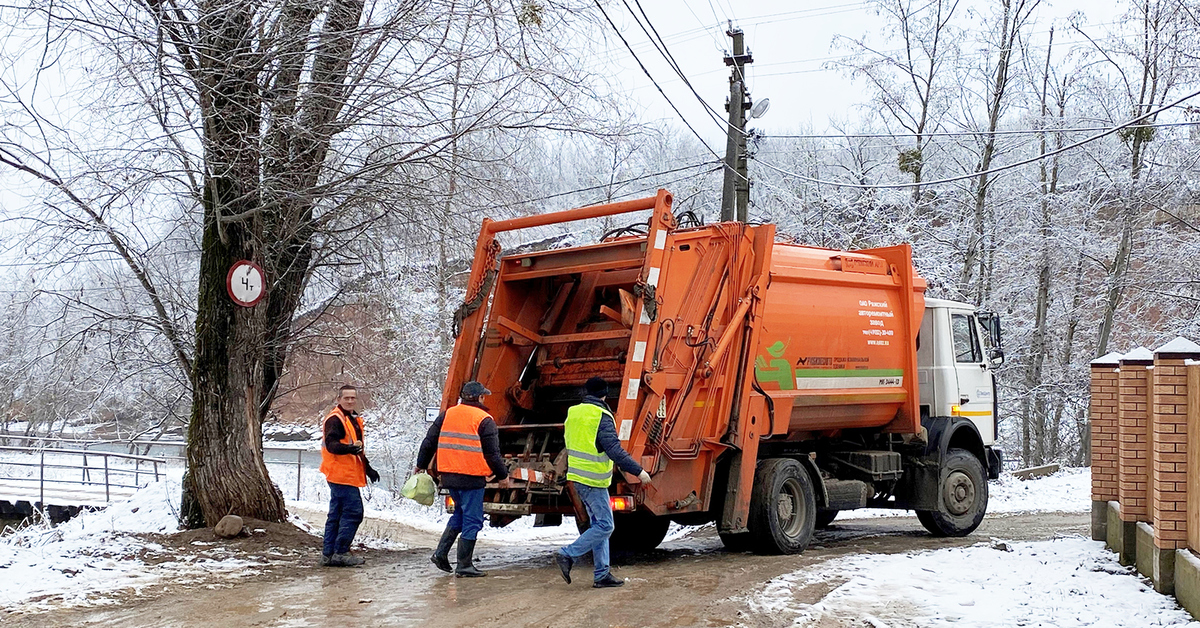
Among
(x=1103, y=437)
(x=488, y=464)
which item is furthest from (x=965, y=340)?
(x=488, y=464)

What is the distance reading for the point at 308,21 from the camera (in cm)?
907

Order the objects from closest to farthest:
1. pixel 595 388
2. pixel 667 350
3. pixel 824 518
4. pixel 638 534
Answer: pixel 595 388 < pixel 667 350 < pixel 638 534 < pixel 824 518

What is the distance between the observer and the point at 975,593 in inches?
287

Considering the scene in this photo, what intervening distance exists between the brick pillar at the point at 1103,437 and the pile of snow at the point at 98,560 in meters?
6.79

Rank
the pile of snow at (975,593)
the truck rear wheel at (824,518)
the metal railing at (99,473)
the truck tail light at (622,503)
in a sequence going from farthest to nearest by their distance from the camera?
the metal railing at (99,473), the truck rear wheel at (824,518), the truck tail light at (622,503), the pile of snow at (975,593)

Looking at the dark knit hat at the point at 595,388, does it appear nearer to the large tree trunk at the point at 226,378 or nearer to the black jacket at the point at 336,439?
the black jacket at the point at 336,439

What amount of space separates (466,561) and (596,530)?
1177 mm

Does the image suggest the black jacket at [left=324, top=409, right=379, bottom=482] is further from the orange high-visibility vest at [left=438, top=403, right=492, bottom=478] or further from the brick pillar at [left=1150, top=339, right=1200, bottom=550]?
the brick pillar at [left=1150, top=339, right=1200, bottom=550]

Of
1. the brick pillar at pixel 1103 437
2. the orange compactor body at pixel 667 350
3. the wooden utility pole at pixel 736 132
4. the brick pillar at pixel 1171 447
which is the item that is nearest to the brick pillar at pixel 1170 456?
the brick pillar at pixel 1171 447

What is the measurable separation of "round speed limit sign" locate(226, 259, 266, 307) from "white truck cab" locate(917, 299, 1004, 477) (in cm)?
671

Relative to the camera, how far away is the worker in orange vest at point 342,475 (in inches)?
346

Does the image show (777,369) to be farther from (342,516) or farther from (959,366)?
(342,516)

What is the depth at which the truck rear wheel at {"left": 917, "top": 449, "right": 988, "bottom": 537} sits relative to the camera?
1162 cm

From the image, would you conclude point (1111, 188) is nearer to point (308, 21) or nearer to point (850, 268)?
point (850, 268)
